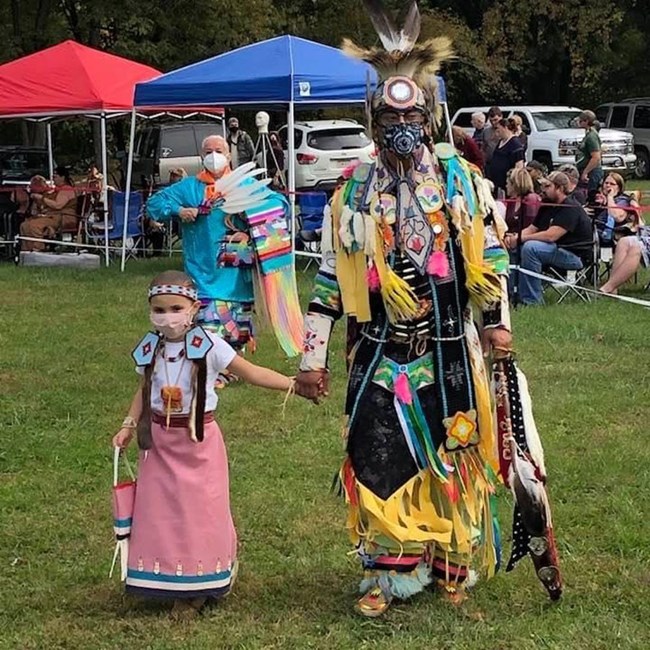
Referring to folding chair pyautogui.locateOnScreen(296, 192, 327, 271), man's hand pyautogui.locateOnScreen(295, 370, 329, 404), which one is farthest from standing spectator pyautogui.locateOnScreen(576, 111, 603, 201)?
man's hand pyautogui.locateOnScreen(295, 370, 329, 404)

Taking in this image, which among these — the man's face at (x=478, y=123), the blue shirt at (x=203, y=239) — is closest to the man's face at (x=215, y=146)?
the blue shirt at (x=203, y=239)

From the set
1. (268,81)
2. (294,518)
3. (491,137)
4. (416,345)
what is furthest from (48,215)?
(416,345)

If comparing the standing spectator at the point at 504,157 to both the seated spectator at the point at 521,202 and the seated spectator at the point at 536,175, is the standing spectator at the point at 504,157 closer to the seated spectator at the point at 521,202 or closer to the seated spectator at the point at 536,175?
the seated spectator at the point at 536,175

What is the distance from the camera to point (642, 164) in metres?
27.1

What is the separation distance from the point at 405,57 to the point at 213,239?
3.42 m

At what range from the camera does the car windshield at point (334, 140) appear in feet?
66.5

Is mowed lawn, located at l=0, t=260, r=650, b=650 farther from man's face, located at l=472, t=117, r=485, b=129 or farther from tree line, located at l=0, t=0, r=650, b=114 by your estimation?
tree line, located at l=0, t=0, r=650, b=114

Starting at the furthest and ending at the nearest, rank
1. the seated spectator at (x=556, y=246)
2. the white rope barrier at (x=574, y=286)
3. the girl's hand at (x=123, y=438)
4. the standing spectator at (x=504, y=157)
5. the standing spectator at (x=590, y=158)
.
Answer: the standing spectator at (x=504, y=157), the standing spectator at (x=590, y=158), the seated spectator at (x=556, y=246), the white rope barrier at (x=574, y=286), the girl's hand at (x=123, y=438)

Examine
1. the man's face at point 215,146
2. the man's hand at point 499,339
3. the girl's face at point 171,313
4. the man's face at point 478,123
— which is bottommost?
the man's face at point 478,123

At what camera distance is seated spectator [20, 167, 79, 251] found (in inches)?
568

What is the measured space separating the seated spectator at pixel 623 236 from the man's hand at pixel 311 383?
687 centimetres

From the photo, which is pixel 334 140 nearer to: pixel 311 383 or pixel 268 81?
pixel 268 81

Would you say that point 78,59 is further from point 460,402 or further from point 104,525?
point 460,402

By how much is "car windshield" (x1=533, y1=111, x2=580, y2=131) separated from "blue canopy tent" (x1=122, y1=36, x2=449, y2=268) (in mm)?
11253
